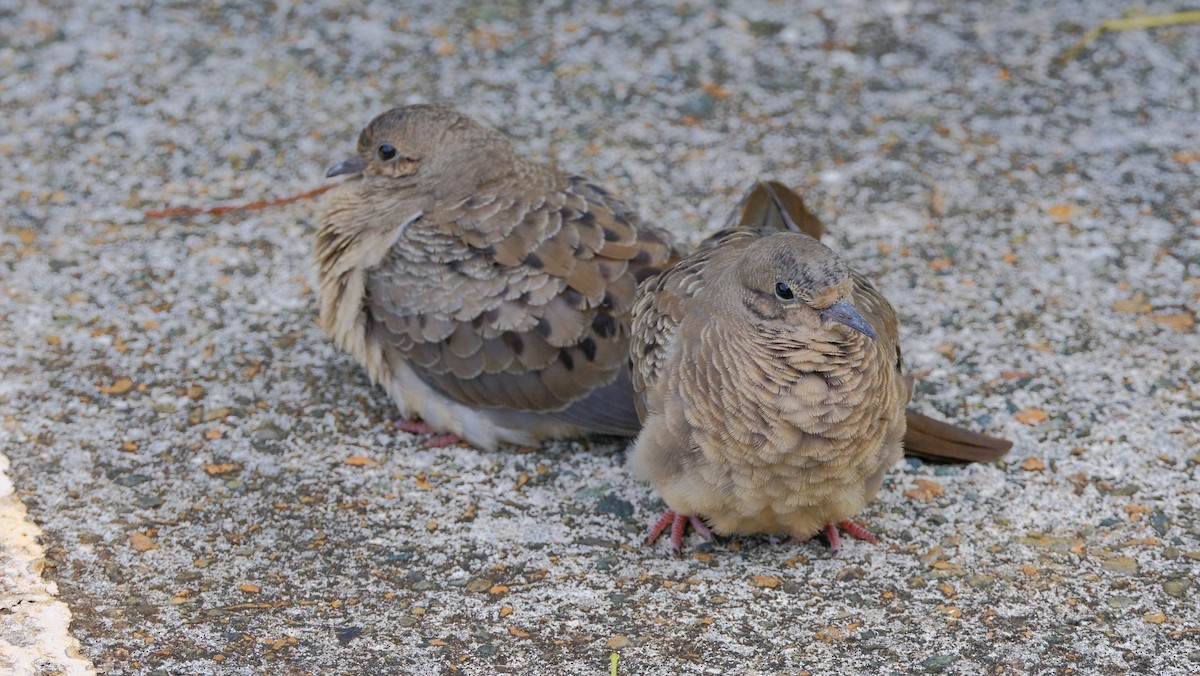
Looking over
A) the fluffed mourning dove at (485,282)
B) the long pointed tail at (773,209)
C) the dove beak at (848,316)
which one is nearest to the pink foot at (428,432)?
the fluffed mourning dove at (485,282)

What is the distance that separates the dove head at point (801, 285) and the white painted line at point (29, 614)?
194 cm

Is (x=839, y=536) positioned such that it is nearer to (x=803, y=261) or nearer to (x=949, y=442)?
(x=949, y=442)

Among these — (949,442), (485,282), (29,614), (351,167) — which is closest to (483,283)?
(485,282)

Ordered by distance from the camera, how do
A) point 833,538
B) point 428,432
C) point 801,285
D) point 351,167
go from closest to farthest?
point 801,285 < point 833,538 < point 428,432 < point 351,167

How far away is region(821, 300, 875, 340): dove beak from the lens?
11.5ft

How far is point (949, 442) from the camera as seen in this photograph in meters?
4.20

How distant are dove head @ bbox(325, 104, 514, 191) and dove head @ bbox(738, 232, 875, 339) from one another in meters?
1.28

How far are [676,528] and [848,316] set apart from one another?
861mm

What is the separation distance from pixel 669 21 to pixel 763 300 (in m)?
3.11

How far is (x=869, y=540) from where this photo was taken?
3.98m

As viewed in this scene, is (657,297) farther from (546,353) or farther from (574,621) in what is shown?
(574,621)

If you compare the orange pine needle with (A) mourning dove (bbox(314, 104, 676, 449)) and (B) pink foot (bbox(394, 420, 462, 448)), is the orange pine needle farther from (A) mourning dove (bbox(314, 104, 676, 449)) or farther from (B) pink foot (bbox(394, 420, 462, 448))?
(B) pink foot (bbox(394, 420, 462, 448))

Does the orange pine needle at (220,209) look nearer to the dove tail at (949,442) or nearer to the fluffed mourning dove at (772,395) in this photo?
the fluffed mourning dove at (772,395)

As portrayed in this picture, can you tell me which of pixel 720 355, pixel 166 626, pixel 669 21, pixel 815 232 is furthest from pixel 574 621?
pixel 669 21
